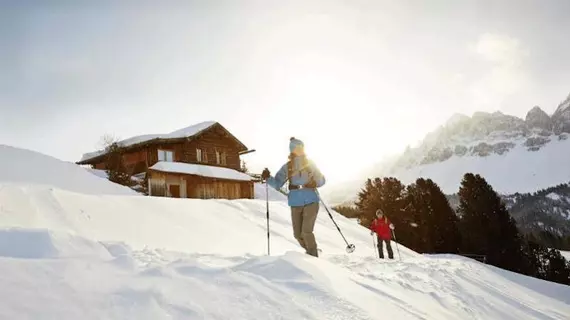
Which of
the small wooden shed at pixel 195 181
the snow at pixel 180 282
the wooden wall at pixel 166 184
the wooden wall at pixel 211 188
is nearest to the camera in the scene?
the snow at pixel 180 282

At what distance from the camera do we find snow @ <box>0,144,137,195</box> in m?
11.5

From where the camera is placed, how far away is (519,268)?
32688 millimetres

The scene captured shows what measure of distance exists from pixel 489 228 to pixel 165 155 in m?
28.0

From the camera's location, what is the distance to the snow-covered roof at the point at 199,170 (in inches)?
1187

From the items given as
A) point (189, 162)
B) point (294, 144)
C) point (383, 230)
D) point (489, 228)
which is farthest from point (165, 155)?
point (489, 228)

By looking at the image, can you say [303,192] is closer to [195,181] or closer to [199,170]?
[199,170]

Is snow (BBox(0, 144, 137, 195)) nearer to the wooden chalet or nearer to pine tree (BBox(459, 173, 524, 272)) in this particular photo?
the wooden chalet

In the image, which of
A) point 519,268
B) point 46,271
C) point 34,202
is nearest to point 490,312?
point 46,271

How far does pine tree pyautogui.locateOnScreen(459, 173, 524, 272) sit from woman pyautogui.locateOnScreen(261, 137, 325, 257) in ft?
104

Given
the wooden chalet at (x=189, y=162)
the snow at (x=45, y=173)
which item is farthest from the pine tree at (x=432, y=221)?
the snow at (x=45, y=173)

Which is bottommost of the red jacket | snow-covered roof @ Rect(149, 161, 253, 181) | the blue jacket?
the red jacket

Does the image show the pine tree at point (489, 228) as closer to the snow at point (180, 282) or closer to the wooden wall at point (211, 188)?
the wooden wall at point (211, 188)

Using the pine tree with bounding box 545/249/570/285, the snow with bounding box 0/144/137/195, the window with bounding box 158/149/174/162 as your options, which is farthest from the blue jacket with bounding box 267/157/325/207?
the pine tree with bounding box 545/249/570/285

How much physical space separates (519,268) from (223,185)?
24914 mm
